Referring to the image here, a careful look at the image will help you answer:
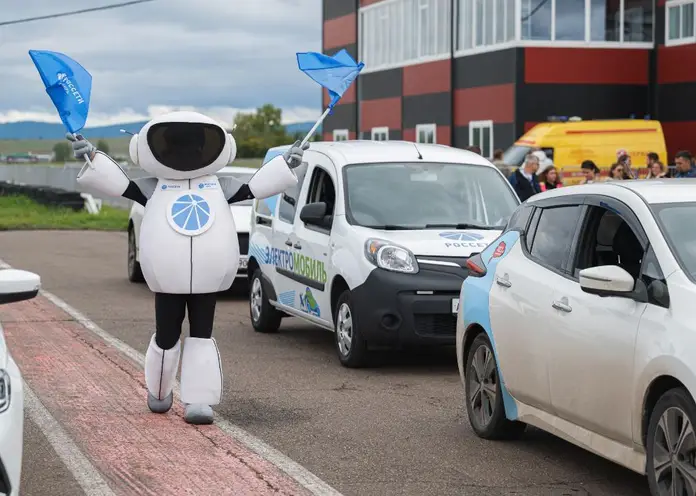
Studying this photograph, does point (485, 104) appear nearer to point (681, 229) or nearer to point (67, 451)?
point (67, 451)

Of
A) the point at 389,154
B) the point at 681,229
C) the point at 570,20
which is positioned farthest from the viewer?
the point at 570,20

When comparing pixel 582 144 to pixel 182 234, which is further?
pixel 582 144

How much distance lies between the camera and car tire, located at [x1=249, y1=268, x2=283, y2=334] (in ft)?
46.0

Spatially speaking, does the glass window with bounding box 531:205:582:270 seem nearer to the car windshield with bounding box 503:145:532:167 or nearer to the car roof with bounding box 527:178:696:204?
the car roof with bounding box 527:178:696:204

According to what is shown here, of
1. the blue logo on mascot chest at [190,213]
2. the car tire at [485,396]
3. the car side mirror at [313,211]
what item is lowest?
the car tire at [485,396]

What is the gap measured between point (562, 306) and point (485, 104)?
33.5m

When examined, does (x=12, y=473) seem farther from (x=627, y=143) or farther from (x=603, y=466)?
(x=627, y=143)

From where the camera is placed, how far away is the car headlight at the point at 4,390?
5.41m

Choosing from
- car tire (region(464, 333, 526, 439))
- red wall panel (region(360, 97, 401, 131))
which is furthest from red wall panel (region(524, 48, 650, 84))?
car tire (region(464, 333, 526, 439))

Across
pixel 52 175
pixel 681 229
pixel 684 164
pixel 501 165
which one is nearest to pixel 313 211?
pixel 681 229

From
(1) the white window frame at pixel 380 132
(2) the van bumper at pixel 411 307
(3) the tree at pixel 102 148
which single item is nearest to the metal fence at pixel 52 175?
(3) the tree at pixel 102 148

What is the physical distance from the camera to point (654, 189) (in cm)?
714

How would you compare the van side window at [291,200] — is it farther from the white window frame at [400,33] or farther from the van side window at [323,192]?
the white window frame at [400,33]

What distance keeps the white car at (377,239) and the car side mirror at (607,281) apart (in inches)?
183
